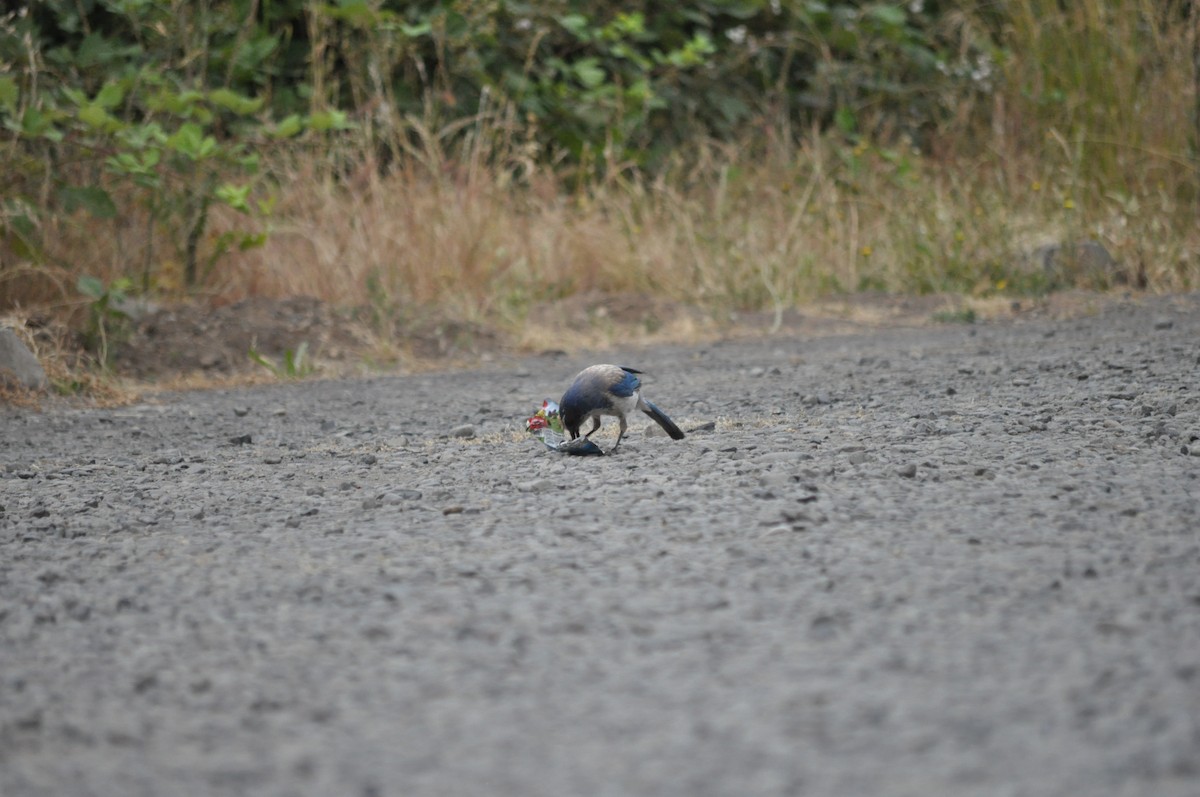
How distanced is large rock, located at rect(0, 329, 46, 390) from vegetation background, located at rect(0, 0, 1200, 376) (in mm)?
703

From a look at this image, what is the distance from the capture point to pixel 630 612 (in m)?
2.18

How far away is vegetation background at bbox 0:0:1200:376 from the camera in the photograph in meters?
6.77

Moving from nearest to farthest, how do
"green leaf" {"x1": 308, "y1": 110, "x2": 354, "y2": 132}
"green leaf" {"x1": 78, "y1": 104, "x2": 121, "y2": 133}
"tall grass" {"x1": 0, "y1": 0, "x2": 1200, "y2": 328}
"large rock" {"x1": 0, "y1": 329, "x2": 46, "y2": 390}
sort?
"large rock" {"x1": 0, "y1": 329, "x2": 46, "y2": 390}, "green leaf" {"x1": 78, "y1": 104, "x2": 121, "y2": 133}, "green leaf" {"x1": 308, "y1": 110, "x2": 354, "y2": 132}, "tall grass" {"x1": 0, "y1": 0, "x2": 1200, "y2": 328}

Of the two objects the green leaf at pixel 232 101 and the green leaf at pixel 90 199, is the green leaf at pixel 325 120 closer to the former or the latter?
the green leaf at pixel 232 101

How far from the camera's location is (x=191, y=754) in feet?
5.59

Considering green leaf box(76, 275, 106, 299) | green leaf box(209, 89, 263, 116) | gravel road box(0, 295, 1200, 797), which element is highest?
green leaf box(209, 89, 263, 116)

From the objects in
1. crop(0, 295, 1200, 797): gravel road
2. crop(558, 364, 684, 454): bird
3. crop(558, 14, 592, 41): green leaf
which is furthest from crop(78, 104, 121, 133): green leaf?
crop(558, 14, 592, 41): green leaf

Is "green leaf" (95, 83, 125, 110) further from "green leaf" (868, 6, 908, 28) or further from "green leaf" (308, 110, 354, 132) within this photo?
"green leaf" (868, 6, 908, 28)

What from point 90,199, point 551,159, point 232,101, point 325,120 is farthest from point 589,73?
point 90,199

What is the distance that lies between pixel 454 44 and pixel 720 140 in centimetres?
278

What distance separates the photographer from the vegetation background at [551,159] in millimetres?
6770

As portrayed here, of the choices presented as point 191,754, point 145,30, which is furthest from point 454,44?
point 191,754

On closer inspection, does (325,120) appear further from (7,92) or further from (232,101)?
(7,92)

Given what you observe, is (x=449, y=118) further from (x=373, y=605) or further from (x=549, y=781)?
(x=549, y=781)
